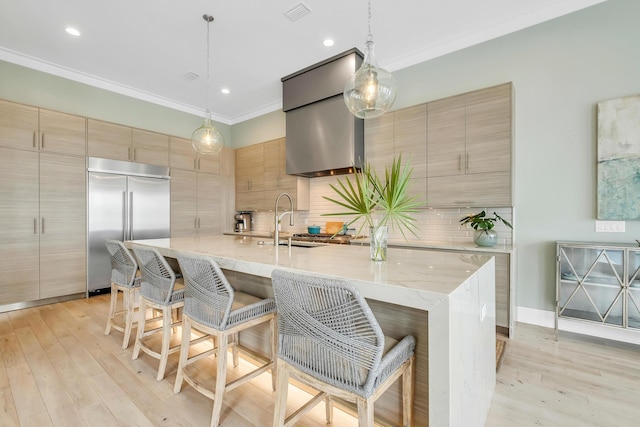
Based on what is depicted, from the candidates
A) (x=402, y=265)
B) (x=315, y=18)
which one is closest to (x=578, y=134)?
(x=402, y=265)

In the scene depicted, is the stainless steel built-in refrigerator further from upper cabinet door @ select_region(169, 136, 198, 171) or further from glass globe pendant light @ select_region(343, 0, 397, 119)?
glass globe pendant light @ select_region(343, 0, 397, 119)

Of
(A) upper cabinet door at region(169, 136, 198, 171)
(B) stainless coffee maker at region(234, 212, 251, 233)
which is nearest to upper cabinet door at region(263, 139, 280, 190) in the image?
(B) stainless coffee maker at region(234, 212, 251, 233)

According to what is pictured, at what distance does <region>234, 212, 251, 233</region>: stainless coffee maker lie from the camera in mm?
5656

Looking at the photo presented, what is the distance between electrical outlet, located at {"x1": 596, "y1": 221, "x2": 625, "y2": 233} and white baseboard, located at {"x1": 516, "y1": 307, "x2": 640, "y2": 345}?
832 millimetres

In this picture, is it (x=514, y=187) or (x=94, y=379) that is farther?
(x=514, y=187)

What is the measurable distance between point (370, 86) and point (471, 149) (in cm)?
160

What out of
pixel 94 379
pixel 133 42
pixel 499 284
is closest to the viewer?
pixel 94 379

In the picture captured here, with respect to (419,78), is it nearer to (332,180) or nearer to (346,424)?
(332,180)

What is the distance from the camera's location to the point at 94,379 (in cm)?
205

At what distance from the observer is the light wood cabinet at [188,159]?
191 inches

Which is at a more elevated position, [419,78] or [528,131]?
[419,78]

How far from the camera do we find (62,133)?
12.3ft

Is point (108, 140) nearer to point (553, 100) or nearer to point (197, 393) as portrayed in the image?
point (197, 393)

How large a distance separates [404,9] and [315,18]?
2.91ft
